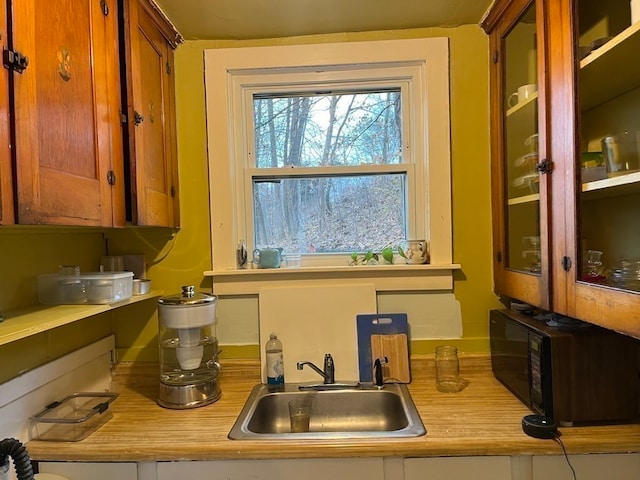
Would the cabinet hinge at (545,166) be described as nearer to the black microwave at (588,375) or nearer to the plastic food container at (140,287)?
the black microwave at (588,375)

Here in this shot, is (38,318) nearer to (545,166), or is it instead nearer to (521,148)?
(545,166)

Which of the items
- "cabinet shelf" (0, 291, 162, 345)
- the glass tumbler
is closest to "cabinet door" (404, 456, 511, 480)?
the glass tumbler

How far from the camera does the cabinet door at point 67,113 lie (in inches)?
38.5

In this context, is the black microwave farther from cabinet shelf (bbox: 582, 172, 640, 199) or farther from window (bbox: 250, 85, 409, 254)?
window (bbox: 250, 85, 409, 254)

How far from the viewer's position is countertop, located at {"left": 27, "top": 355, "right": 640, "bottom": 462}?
1.22m

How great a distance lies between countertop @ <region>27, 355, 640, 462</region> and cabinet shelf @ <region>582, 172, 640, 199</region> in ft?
2.16

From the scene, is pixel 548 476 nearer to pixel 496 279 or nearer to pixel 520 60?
pixel 496 279

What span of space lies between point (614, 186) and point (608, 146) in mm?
108

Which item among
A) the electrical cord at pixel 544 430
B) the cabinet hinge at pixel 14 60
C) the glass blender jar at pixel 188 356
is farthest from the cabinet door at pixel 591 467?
the cabinet hinge at pixel 14 60

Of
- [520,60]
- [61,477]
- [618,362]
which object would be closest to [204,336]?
[61,477]

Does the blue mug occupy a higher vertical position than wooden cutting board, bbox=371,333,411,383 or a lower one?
higher

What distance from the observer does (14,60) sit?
934 mm

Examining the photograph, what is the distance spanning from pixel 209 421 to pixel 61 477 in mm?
409

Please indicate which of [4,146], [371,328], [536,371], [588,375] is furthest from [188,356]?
[588,375]
